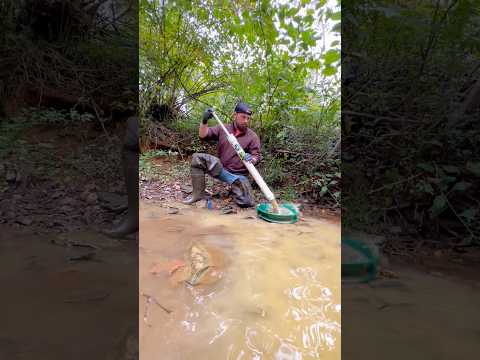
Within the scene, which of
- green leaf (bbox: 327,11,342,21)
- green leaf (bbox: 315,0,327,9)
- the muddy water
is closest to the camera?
the muddy water

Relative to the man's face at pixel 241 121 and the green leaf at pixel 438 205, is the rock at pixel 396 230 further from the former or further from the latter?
the man's face at pixel 241 121

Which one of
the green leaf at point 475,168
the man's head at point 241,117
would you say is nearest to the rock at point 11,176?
the green leaf at point 475,168

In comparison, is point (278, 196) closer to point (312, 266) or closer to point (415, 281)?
point (312, 266)

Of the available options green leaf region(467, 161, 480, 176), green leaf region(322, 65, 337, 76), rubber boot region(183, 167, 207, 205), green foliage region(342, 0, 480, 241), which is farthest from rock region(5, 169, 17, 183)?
green leaf region(322, 65, 337, 76)

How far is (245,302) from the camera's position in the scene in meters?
0.78

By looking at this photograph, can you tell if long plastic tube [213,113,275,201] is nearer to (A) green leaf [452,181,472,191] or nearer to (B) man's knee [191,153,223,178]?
(B) man's knee [191,153,223,178]

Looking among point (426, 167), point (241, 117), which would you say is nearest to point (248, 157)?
point (241, 117)

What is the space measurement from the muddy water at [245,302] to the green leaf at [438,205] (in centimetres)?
36

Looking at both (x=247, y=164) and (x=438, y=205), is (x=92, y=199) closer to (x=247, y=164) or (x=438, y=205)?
(x=438, y=205)

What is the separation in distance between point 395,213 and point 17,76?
826 mm

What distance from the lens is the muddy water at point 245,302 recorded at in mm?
602

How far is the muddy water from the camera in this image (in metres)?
0.60

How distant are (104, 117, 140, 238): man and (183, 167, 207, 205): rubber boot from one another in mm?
1563

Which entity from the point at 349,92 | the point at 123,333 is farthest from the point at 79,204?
the point at 349,92
